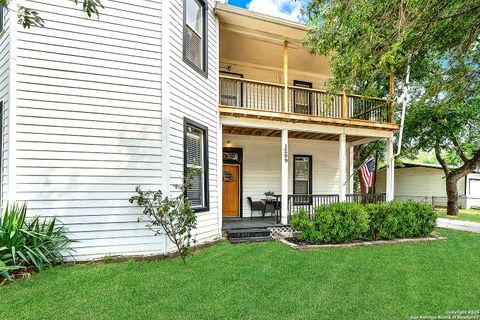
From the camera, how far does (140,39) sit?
5457mm

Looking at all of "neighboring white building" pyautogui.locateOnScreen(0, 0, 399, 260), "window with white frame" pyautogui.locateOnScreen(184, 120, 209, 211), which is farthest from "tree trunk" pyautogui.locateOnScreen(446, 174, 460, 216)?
"window with white frame" pyautogui.locateOnScreen(184, 120, 209, 211)

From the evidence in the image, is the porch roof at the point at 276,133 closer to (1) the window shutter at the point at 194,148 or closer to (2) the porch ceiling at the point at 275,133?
(2) the porch ceiling at the point at 275,133

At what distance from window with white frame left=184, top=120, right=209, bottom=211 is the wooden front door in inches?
118

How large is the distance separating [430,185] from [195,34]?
65.6 ft

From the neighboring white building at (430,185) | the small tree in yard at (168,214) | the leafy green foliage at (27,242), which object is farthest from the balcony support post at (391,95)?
the neighboring white building at (430,185)

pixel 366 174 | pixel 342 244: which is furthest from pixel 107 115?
pixel 366 174

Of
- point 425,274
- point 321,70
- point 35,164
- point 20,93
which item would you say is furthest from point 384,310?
point 321,70

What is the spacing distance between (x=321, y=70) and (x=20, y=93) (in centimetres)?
978

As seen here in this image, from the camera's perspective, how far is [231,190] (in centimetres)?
982

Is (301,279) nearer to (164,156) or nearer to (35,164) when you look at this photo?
(164,156)

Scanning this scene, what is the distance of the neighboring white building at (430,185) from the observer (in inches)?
730

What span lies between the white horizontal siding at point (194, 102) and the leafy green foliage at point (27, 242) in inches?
86.3

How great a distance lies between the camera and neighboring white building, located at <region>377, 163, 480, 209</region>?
18.5 metres

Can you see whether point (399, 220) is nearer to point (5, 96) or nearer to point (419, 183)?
point (5, 96)
